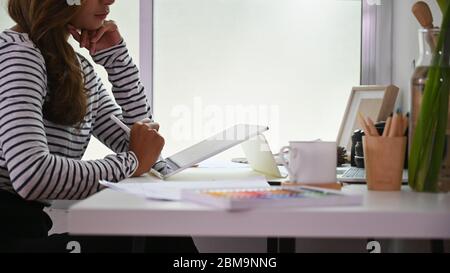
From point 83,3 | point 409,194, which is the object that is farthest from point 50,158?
point 409,194

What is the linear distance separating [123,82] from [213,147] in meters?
0.44

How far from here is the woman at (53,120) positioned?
1220mm

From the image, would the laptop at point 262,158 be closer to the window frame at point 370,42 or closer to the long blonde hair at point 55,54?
the long blonde hair at point 55,54

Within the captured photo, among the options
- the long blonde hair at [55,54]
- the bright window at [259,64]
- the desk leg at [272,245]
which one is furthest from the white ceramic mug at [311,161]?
the bright window at [259,64]

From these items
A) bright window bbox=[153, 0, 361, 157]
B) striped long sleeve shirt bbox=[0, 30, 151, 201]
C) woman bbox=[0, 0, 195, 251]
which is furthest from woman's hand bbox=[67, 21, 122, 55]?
bright window bbox=[153, 0, 361, 157]

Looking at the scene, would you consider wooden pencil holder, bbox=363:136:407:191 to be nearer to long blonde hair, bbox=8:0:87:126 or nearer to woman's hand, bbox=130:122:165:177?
woman's hand, bbox=130:122:165:177

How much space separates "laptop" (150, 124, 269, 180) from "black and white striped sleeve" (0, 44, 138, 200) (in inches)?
5.3

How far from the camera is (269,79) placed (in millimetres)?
2482

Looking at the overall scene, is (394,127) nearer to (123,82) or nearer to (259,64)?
(123,82)

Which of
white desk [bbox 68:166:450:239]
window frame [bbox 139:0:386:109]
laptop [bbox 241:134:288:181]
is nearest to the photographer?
white desk [bbox 68:166:450:239]

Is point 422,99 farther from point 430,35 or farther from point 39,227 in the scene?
point 39,227

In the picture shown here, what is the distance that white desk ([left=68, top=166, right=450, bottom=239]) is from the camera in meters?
0.77

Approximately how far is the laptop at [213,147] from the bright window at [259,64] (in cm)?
92

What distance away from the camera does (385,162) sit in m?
1.08
